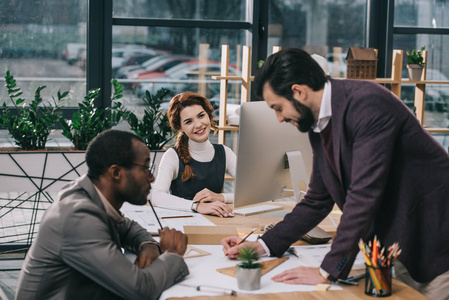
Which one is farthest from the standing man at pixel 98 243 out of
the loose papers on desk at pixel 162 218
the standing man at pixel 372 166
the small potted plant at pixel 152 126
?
the small potted plant at pixel 152 126

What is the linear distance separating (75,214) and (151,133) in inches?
102

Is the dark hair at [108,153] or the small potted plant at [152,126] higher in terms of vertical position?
the dark hair at [108,153]

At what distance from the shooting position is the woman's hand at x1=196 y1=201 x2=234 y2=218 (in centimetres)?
271

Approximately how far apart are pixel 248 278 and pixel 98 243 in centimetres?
43

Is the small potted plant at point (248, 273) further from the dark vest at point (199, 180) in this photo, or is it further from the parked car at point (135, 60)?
the parked car at point (135, 60)

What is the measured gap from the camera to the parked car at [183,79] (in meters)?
5.07

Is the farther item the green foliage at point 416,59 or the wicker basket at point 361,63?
the green foliage at point 416,59

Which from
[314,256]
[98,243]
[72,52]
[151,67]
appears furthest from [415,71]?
[98,243]

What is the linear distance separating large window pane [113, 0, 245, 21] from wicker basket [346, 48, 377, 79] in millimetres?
980

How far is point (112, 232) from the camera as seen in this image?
1.92 meters

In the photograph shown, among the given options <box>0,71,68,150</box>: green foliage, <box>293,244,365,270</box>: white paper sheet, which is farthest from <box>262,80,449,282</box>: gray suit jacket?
<box>0,71,68,150</box>: green foliage

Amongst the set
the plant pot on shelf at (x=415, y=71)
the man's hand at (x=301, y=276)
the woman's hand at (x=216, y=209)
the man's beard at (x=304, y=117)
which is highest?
the plant pot on shelf at (x=415, y=71)

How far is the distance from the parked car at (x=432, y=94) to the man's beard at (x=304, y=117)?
400 centimetres

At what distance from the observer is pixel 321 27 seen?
213 inches
